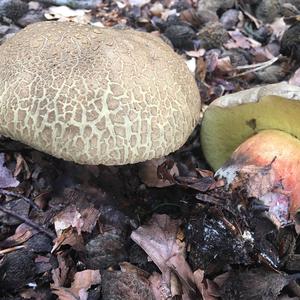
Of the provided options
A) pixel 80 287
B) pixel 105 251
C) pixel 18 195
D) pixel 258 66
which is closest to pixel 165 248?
pixel 105 251

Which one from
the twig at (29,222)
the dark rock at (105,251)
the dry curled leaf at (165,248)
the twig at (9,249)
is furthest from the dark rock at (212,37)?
the twig at (9,249)

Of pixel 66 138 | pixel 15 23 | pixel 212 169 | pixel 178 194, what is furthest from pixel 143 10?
pixel 66 138

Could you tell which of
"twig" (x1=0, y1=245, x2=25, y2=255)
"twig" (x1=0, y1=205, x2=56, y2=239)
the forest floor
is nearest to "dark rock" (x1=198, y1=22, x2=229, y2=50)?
the forest floor

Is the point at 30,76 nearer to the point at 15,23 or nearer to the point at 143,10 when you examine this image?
the point at 15,23

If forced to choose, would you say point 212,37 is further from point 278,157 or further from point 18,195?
point 18,195

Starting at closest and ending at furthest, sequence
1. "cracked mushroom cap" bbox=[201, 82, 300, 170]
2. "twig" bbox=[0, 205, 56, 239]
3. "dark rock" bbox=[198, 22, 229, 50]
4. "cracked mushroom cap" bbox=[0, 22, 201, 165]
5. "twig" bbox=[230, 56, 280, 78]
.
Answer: "cracked mushroom cap" bbox=[0, 22, 201, 165]
"cracked mushroom cap" bbox=[201, 82, 300, 170]
"twig" bbox=[0, 205, 56, 239]
"twig" bbox=[230, 56, 280, 78]
"dark rock" bbox=[198, 22, 229, 50]

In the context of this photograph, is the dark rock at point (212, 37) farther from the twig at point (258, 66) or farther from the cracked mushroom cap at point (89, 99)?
the cracked mushroom cap at point (89, 99)

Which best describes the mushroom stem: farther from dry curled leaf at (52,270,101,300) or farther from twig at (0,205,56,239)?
twig at (0,205,56,239)
